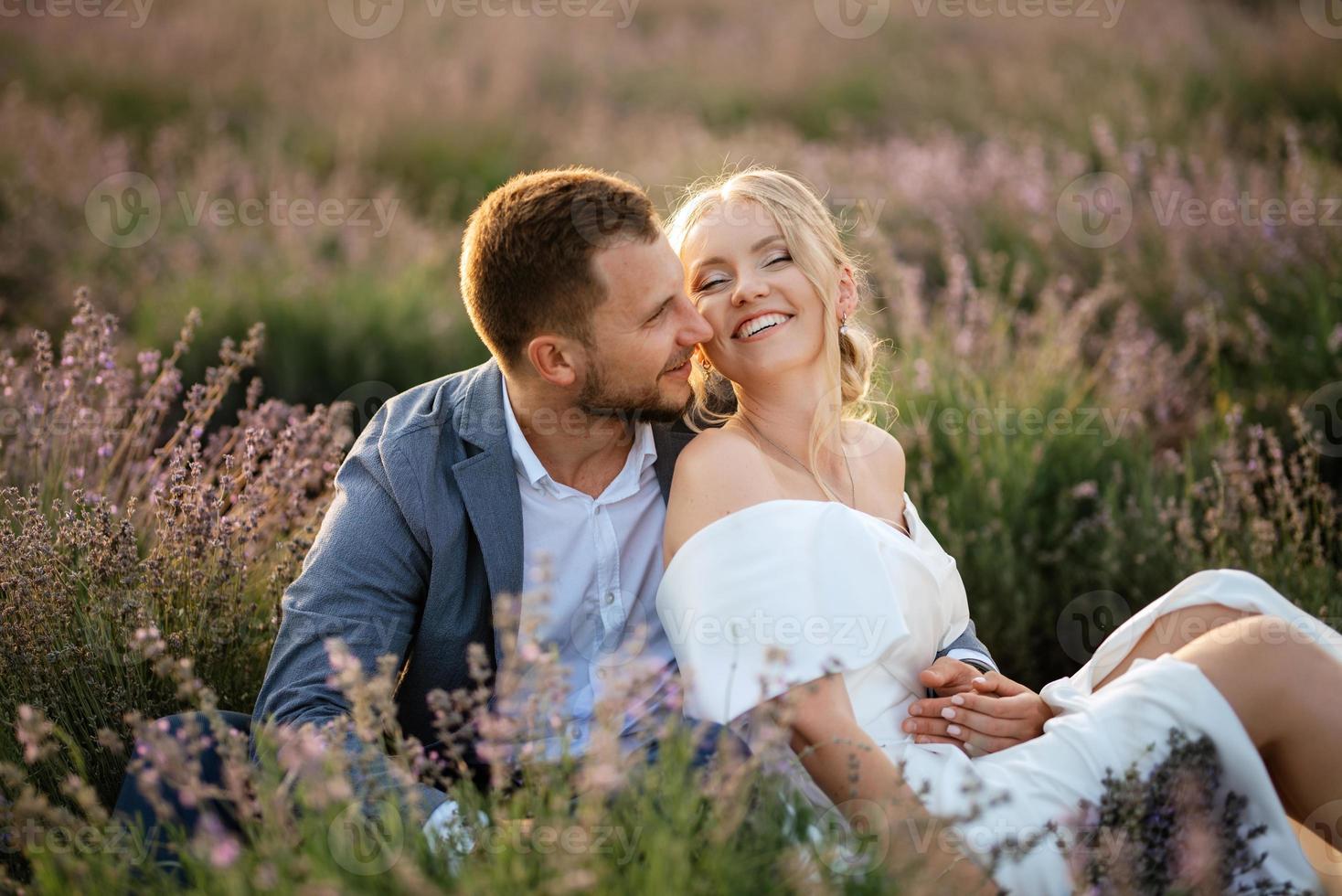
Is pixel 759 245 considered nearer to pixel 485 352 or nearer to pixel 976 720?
pixel 976 720

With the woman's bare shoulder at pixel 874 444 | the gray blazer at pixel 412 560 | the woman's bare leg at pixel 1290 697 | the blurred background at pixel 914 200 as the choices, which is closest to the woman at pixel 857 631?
the woman's bare leg at pixel 1290 697

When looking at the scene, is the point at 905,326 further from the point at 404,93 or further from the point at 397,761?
the point at 404,93

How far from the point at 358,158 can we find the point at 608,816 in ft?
25.8

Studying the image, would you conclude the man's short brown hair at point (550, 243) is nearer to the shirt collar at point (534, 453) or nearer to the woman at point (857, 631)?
the shirt collar at point (534, 453)


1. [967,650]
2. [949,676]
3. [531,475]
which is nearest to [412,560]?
[531,475]

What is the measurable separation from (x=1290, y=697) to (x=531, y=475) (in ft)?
5.25

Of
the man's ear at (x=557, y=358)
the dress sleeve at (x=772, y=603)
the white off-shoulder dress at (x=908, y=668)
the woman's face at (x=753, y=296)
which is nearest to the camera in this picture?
the white off-shoulder dress at (x=908, y=668)

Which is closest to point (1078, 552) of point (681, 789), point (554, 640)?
point (554, 640)

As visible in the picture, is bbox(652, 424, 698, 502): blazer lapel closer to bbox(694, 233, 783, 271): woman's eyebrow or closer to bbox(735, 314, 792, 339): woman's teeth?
bbox(735, 314, 792, 339): woman's teeth

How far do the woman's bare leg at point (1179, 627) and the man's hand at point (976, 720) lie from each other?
0.87 feet

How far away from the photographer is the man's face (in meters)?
2.53

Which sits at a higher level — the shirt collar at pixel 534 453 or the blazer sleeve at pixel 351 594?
the shirt collar at pixel 534 453

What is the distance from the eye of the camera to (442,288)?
6.29 m

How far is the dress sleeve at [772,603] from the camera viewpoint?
2.26m
